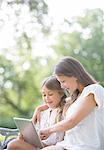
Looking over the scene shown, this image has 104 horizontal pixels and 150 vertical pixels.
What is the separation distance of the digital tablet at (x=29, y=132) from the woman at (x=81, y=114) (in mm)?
44

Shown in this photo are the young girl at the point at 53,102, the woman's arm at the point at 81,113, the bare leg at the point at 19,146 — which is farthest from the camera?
the young girl at the point at 53,102

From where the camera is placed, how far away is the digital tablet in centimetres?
250

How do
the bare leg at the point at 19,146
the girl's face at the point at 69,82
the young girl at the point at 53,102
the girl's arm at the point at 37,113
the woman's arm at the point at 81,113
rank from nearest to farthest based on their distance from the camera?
1. the woman's arm at the point at 81,113
2. the girl's face at the point at 69,82
3. the bare leg at the point at 19,146
4. the young girl at the point at 53,102
5. the girl's arm at the point at 37,113

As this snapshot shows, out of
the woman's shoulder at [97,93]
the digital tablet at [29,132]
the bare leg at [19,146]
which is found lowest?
the bare leg at [19,146]

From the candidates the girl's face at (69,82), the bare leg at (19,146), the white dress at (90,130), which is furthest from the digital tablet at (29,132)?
the girl's face at (69,82)

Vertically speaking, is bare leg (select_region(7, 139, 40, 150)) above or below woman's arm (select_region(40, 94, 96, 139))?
below

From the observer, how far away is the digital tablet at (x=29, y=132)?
250 centimetres

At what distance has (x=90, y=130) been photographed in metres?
2.45

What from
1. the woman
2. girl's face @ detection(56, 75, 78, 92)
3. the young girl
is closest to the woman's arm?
the woman

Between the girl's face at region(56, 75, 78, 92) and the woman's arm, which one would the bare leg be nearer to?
the woman's arm

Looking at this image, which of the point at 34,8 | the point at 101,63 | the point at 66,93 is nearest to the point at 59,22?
the point at 101,63

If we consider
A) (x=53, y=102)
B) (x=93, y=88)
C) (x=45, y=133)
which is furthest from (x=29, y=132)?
(x=93, y=88)

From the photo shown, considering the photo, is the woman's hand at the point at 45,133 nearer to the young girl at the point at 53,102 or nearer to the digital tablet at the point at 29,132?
the digital tablet at the point at 29,132

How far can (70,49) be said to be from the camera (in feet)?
38.9
